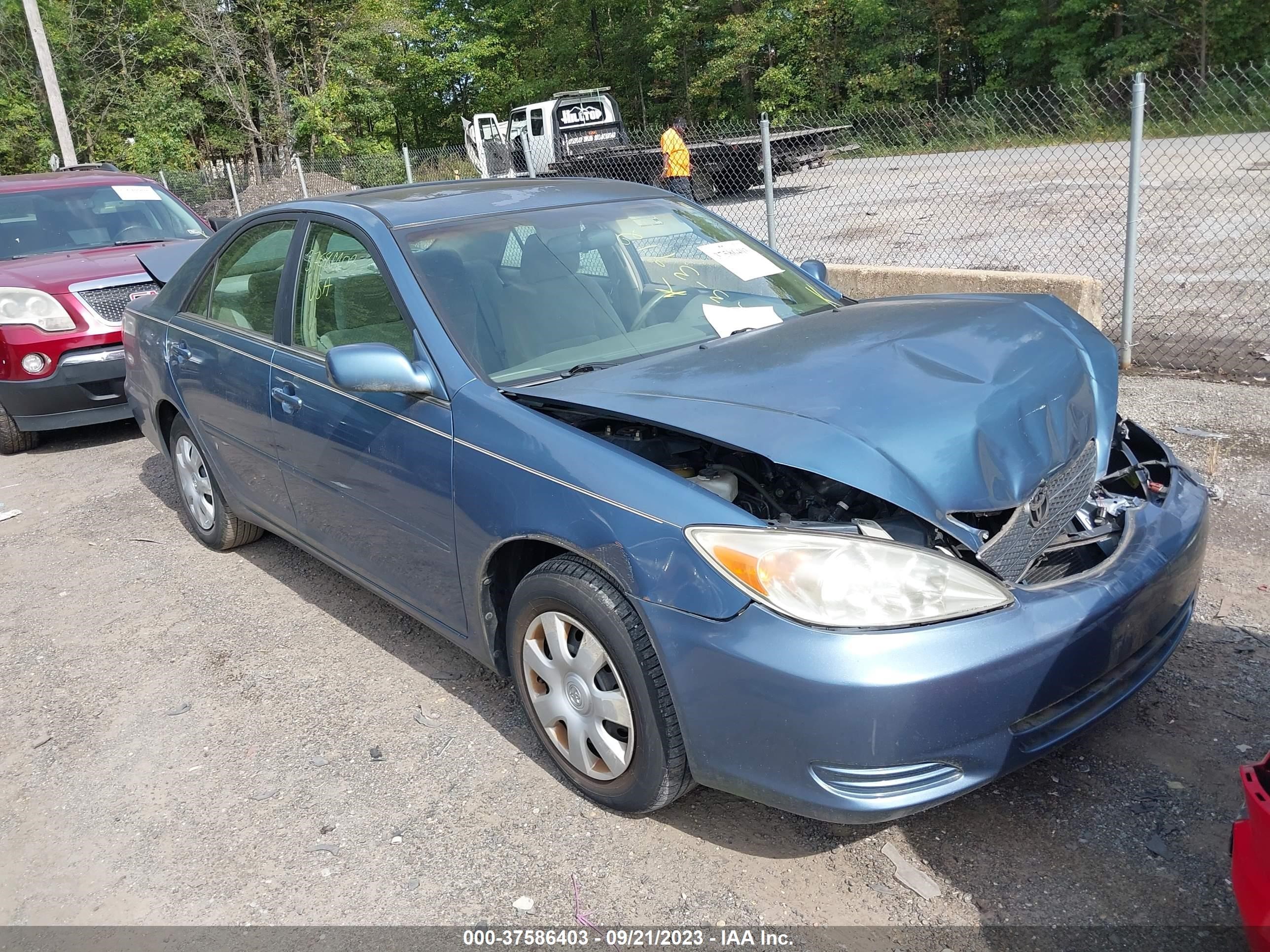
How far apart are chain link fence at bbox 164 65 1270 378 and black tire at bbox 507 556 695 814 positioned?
5.18 meters

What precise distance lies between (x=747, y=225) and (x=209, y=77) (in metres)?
25.9

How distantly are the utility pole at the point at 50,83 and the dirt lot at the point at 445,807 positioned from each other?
16379 millimetres

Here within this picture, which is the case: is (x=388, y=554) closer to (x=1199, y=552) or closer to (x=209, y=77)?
(x=1199, y=552)

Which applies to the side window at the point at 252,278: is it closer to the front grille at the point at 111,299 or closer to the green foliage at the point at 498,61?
the front grille at the point at 111,299

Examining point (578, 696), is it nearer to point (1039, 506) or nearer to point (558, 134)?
point (1039, 506)

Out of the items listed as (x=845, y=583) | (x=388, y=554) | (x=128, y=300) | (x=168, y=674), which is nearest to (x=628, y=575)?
(x=845, y=583)

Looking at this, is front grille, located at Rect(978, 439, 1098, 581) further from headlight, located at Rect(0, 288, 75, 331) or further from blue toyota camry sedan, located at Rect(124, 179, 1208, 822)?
headlight, located at Rect(0, 288, 75, 331)

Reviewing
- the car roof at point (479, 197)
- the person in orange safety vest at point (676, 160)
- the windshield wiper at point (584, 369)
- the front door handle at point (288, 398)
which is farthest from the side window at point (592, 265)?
the person in orange safety vest at point (676, 160)

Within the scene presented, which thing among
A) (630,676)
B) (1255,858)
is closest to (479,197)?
(630,676)

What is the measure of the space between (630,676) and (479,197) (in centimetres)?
218

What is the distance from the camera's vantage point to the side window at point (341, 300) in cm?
347

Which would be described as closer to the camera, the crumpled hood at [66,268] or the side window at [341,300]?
the side window at [341,300]

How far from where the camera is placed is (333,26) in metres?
33.2

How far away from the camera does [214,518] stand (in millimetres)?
5078
